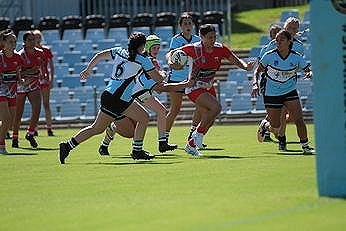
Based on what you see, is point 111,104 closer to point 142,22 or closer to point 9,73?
point 9,73

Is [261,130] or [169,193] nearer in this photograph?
[169,193]

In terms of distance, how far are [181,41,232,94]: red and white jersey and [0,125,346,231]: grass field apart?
1.17m

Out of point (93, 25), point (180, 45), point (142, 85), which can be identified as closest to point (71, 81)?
point (93, 25)

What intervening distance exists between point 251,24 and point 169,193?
31.7 meters

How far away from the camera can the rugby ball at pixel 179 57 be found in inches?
704

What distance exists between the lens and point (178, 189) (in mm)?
12617

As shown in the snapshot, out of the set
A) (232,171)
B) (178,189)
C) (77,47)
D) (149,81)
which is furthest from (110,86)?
(77,47)

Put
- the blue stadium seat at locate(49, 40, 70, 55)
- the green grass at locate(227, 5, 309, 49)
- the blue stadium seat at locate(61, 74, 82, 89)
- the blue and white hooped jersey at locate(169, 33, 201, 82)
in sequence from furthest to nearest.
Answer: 1. the green grass at locate(227, 5, 309, 49)
2. the blue stadium seat at locate(49, 40, 70, 55)
3. the blue stadium seat at locate(61, 74, 82, 89)
4. the blue and white hooped jersey at locate(169, 33, 201, 82)

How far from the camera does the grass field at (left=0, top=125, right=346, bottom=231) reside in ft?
32.8

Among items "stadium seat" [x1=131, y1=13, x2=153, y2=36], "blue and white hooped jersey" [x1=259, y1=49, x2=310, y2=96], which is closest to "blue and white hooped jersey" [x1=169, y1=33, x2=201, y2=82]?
"blue and white hooped jersey" [x1=259, y1=49, x2=310, y2=96]

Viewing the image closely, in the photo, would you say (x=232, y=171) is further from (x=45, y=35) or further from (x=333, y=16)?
(x=45, y=35)

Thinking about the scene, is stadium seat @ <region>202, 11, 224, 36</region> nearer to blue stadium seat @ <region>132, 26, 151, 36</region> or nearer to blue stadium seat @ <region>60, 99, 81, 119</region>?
blue stadium seat @ <region>132, 26, 151, 36</region>

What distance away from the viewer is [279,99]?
18.3 meters

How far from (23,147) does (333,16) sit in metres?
11.9
